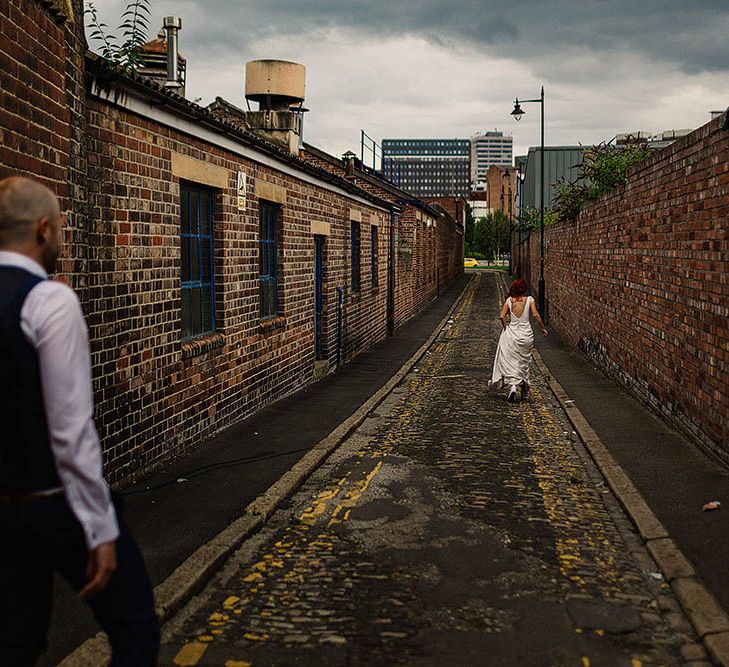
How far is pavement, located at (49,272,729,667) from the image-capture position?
411 centimetres

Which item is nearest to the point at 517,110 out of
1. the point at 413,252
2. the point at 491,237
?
the point at 413,252

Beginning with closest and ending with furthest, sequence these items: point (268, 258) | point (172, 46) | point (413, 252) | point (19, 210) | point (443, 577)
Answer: point (19, 210)
point (443, 577)
point (172, 46)
point (268, 258)
point (413, 252)

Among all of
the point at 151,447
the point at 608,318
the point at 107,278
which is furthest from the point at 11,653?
the point at 608,318

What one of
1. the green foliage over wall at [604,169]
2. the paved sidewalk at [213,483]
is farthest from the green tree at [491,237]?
the paved sidewalk at [213,483]

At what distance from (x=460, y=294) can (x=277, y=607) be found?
124 feet

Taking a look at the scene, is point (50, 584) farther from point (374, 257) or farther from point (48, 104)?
point (374, 257)

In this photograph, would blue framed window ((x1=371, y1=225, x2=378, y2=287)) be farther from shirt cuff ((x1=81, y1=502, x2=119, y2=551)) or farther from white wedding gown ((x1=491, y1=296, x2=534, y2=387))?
shirt cuff ((x1=81, y1=502, x2=119, y2=551))

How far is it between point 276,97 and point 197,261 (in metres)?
7.36

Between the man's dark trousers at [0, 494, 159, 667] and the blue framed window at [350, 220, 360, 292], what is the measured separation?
52.5 feet

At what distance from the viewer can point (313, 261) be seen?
46.2 ft

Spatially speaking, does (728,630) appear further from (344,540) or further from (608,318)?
(608,318)

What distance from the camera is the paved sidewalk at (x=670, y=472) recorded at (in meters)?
5.39

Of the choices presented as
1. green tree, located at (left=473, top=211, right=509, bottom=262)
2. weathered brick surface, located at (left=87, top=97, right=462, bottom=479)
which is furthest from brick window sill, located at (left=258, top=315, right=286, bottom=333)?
green tree, located at (left=473, top=211, right=509, bottom=262)

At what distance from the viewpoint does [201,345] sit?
29.0ft
